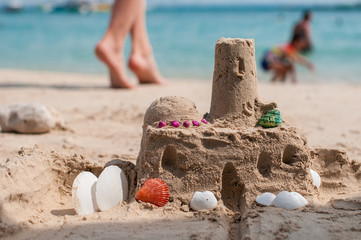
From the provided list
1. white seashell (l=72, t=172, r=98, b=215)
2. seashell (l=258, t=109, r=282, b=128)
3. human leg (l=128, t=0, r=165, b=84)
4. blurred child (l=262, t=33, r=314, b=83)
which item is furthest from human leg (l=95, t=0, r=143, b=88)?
seashell (l=258, t=109, r=282, b=128)

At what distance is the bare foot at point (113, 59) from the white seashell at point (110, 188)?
14.1ft

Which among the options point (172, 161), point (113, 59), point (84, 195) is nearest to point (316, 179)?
point (172, 161)

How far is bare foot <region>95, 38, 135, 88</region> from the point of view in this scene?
23.6ft

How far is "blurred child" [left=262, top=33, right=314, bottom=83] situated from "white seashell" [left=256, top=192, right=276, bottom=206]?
23.7 ft

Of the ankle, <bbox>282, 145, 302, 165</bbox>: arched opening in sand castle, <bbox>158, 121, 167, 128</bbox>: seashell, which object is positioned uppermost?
the ankle

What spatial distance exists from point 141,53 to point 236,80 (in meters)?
5.10

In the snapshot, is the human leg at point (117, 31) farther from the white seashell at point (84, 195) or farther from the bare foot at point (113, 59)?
the white seashell at point (84, 195)

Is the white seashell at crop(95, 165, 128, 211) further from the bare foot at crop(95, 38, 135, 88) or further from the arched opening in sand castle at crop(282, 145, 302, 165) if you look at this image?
the bare foot at crop(95, 38, 135, 88)

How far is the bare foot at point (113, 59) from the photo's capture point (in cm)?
Result: 719

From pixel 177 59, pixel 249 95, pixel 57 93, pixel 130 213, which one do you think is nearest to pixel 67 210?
pixel 130 213

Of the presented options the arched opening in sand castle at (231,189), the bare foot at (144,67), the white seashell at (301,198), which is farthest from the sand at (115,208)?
the bare foot at (144,67)

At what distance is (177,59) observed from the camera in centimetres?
1461

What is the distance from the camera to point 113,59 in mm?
7320

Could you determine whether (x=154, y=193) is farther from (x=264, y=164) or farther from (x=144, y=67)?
(x=144, y=67)
